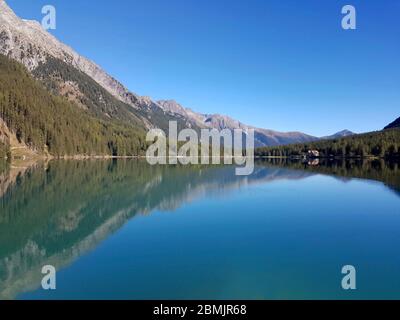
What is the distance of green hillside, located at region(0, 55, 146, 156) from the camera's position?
454 ft

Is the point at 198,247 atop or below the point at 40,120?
below

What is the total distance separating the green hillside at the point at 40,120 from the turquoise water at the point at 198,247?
10553 centimetres

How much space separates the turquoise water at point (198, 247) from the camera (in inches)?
620

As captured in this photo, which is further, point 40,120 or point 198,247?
point 40,120

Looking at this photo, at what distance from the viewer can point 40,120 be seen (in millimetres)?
148250

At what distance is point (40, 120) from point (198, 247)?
5627 inches

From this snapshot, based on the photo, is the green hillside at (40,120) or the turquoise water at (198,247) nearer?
the turquoise water at (198,247)

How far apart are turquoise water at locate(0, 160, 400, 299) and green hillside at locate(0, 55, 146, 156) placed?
346ft

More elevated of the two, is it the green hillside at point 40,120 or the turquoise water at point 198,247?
the green hillside at point 40,120

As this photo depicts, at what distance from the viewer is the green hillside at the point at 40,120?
138 metres

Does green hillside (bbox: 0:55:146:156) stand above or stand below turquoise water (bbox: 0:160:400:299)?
above

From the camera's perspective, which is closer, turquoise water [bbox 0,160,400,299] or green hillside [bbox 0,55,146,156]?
turquoise water [bbox 0,160,400,299]

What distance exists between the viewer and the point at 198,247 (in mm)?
22578
